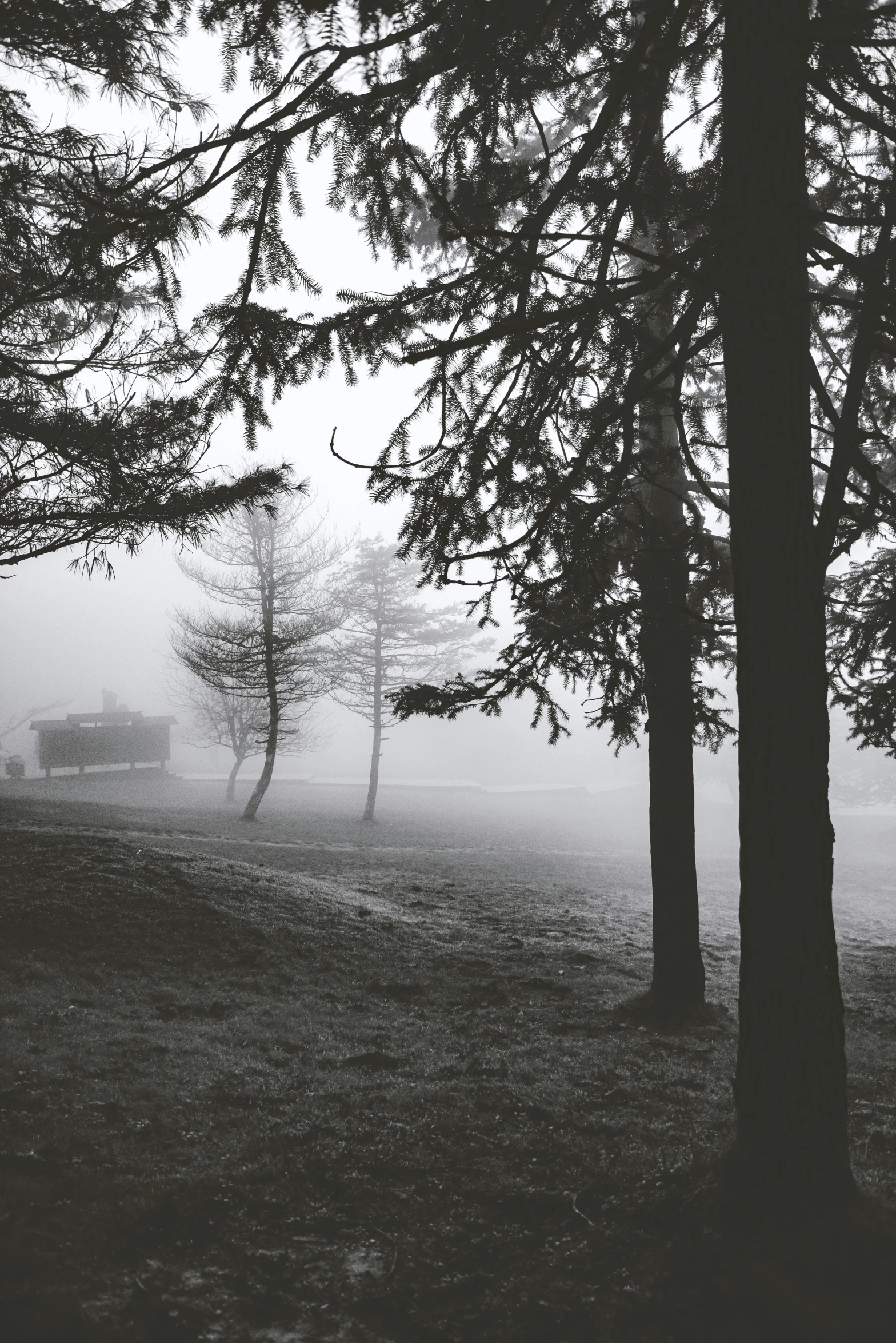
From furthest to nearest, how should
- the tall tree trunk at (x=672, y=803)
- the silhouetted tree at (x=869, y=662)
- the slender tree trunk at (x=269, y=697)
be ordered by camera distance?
the slender tree trunk at (x=269, y=697)
the tall tree trunk at (x=672, y=803)
the silhouetted tree at (x=869, y=662)

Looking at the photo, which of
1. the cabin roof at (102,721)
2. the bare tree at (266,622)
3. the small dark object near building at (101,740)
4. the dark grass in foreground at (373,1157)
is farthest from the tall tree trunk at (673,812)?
the cabin roof at (102,721)

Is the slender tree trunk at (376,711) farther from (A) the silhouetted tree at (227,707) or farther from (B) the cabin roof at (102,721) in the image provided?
(B) the cabin roof at (102,721)

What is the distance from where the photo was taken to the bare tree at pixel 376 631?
26.5 m

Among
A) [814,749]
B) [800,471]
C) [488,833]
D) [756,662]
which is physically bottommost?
[488,833]

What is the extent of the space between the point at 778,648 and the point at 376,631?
24513 mm

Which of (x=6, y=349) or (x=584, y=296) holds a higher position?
(x=6, y=349)

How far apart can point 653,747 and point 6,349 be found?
6557 mm

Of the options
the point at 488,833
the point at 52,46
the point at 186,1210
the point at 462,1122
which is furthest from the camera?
the point at 488,833

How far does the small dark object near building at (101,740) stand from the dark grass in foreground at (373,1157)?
29.1 m

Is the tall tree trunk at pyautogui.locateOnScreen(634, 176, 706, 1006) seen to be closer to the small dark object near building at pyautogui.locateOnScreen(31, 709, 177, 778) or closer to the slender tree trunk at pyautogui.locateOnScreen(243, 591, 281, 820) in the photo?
the slender tree trunk at pyautogui.locateOnScreen(243, 591, 281, 820)

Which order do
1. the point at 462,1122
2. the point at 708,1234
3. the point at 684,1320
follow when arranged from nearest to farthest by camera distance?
the point at 684,1320
the point at 708,1234
the point at 462,1122

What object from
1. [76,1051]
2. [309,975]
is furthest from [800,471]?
[309,975]

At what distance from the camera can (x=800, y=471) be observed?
116 inches

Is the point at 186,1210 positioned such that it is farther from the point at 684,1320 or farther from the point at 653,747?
the point at 653,747
